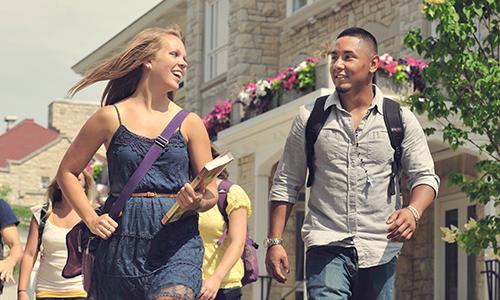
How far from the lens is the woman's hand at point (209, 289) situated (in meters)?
7.28

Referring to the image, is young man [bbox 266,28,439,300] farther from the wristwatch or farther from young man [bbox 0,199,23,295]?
young man [bbox 0,199,23,295]

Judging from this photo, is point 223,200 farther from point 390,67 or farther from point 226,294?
point 390,67

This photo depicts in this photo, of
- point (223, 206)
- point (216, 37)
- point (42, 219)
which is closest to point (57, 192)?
point (42, 219)

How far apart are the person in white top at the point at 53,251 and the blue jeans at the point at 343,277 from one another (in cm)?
399

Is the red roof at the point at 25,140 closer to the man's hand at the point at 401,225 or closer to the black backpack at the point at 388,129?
the black backpack at the point at 388,129

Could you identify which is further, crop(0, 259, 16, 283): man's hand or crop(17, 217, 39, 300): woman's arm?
crop(17, 217, 39, 300): woman's arm

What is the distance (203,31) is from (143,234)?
79.4 ft

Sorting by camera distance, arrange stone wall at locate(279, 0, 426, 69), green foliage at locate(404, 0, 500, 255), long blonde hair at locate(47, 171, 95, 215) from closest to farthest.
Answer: long blonde hair at locate(47, 171, 95, 215)
green foliage at locate(404, 0, 500, 255)
stone wall at locate(279, 0, 426, 69)

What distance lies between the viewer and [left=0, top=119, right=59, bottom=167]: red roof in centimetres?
8281

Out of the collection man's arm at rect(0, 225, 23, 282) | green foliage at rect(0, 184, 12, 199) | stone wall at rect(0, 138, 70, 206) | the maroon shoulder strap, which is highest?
stone wall at rect(0, 138, 70, 206)

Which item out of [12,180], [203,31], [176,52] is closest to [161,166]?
[176,52]

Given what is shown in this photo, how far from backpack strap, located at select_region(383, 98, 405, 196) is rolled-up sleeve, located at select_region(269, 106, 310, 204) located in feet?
1.41

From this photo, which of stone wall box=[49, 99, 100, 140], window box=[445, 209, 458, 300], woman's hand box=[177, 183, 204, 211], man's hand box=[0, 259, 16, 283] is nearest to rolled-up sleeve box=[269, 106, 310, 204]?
woman's hand box=[177, 183, 204, 211]

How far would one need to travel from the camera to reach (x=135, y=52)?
7.21m
